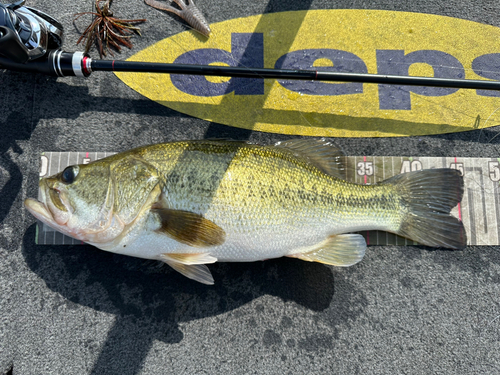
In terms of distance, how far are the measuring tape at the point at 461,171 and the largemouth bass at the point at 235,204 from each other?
0.20 m

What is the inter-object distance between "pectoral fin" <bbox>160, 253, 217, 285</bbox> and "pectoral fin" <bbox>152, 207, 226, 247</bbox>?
11 centimetres

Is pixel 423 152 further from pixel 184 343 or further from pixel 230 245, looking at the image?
pixel 184 343

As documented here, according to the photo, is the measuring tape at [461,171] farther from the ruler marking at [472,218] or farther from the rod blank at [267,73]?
the rod blank at [267,73]

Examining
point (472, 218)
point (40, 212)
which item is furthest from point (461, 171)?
point (40, 212)

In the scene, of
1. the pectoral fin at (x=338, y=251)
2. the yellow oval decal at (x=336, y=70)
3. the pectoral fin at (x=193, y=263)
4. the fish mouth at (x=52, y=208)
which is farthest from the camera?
the yellow oval decal at (x=336, y=70)

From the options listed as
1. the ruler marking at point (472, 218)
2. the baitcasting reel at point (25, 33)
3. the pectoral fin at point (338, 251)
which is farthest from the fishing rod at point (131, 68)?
the pectoral fin at point (338, 251)

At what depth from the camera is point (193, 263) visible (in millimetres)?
1723

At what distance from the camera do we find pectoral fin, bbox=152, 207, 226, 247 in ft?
5.41

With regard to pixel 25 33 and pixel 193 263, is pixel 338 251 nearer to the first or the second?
pixel 193 263

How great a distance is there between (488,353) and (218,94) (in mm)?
2697

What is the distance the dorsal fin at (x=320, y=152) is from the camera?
6.47ft

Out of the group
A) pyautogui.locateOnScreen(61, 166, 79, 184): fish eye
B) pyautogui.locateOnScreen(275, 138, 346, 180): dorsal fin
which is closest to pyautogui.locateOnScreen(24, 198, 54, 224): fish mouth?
pyautogui.locateOnScreen(61, 166, 79, 184): fish eye

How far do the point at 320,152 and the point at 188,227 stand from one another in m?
1.00

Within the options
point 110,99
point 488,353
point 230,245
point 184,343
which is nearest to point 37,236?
point 110,99
